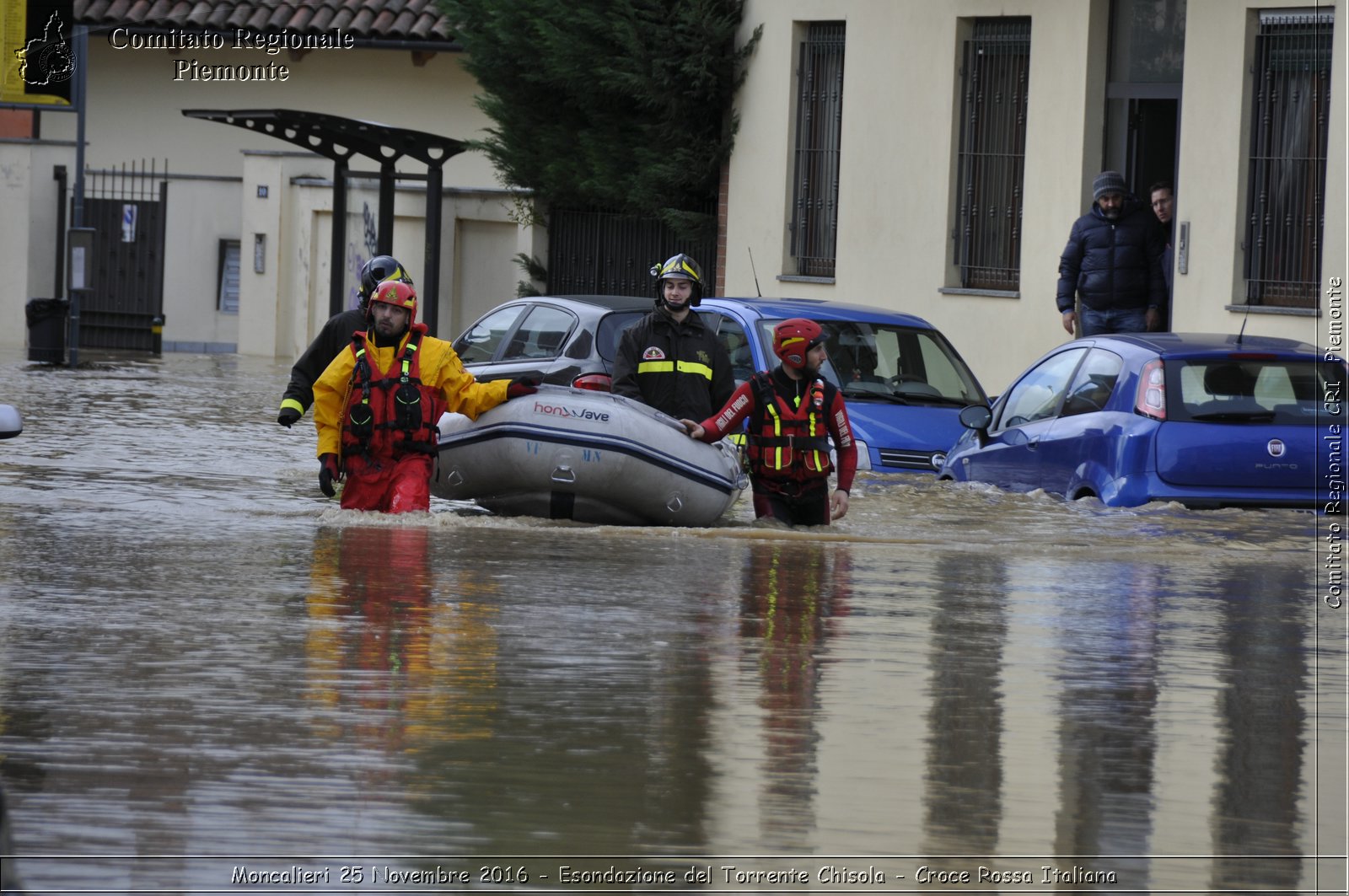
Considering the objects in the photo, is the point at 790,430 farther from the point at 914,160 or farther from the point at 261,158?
the point at 261,158

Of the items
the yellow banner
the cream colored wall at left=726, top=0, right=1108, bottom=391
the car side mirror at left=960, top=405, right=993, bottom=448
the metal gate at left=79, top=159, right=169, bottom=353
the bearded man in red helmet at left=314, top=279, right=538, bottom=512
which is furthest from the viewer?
the metal gate at left=79, top=159, right=169, bottom=353

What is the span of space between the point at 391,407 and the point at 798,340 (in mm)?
2074

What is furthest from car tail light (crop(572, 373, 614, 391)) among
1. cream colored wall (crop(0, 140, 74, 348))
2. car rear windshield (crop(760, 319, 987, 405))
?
cream colored wall (crop(0, 140, 74, 348))

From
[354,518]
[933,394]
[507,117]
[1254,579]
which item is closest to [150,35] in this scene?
[507,117]

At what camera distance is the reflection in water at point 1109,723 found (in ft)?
18.0

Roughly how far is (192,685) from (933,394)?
8.77 m

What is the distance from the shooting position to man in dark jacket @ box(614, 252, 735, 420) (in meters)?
12.1

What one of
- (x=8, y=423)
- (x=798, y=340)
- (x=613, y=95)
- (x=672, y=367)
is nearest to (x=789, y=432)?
(x=798, y=340)

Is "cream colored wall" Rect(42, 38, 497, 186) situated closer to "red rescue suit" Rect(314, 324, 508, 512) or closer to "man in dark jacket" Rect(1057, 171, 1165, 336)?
"man in dark jacket" Rect(1057, 171, 1165, 336)

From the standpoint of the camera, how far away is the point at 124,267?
31.7 m

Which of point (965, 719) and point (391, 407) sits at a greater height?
point (391, 407)

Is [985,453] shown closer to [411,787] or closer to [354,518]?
[354,518]

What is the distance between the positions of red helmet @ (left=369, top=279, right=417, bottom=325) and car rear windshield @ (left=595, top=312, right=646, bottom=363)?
128 inches

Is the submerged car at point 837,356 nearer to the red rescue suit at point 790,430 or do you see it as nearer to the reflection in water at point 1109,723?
the red rescue suit at point 790,430
